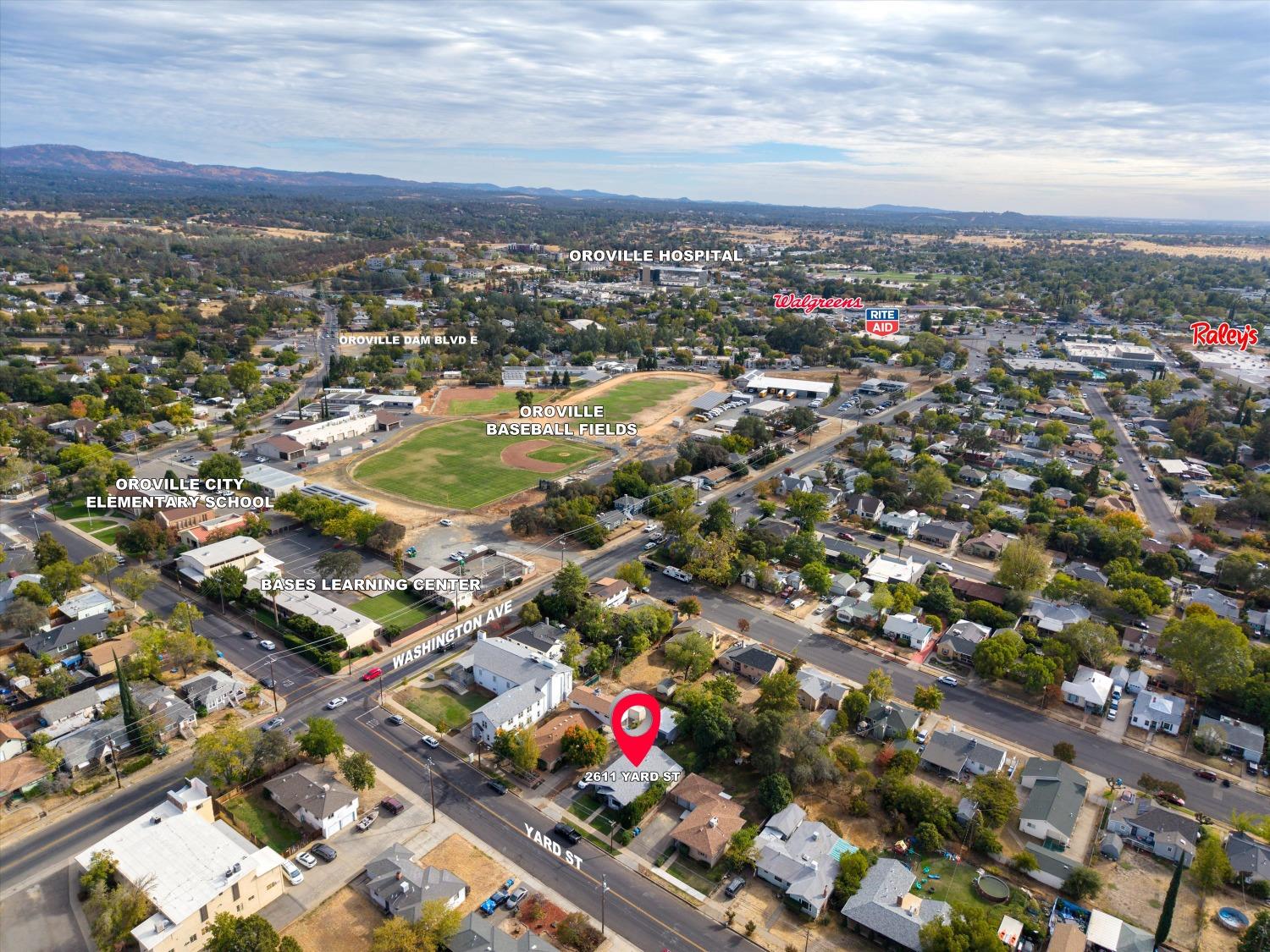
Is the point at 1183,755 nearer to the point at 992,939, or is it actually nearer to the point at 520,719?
the point at 992,939

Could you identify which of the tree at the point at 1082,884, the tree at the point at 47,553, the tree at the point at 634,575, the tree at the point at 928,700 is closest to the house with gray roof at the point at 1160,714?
the tree at the point at 928,700

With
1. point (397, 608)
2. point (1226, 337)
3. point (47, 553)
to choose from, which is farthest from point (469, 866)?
point (1226, 337)

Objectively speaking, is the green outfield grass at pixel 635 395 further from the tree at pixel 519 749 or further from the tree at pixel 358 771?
the tree at pixel 358 771

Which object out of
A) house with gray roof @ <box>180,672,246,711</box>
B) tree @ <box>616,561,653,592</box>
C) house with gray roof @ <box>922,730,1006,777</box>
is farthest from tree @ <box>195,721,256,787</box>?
house with gray roof @ <box>922,730,1006,777</box>

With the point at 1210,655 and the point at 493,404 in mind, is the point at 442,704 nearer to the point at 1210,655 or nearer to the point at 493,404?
the point at 1210,655

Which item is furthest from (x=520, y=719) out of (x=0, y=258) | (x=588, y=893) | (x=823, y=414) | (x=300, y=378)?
(x=0, y=258)

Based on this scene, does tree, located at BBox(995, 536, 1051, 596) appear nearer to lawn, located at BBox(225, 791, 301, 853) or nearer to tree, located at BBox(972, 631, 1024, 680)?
tree, located at BBox(972, 631, 1024, 680)
